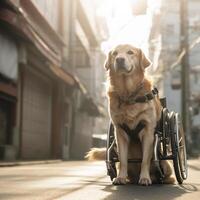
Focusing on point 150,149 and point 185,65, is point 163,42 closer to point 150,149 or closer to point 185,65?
point 185,65

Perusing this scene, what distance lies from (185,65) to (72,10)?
31.8 ft

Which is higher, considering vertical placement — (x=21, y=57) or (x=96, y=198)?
(x=21, y=57)

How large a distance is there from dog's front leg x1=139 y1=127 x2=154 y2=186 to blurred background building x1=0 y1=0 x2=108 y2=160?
12715 mm

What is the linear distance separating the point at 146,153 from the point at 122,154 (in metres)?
0.26

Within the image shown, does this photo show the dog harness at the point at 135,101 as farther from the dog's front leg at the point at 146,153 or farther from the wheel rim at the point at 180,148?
the wheel rim at the point at 180,148

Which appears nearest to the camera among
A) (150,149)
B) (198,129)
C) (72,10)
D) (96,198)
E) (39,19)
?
(96,198)

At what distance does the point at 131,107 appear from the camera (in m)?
6.64

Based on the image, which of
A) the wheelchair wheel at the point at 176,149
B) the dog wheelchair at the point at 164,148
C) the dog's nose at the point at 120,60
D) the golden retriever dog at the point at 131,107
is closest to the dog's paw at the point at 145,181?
the golden retriever dog at the point at 131,107

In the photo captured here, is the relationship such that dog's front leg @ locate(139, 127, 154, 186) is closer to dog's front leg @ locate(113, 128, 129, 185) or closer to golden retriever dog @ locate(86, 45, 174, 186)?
golden retriever dog @ locate(86, 45, 174, 186)

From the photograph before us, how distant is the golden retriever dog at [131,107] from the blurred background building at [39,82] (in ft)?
40.6

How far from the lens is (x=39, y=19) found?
26656 mm

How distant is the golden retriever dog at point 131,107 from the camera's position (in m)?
6.65

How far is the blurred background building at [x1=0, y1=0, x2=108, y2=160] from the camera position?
20.4 m

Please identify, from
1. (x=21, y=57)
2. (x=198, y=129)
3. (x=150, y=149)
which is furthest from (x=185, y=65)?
(x=198, y=129)
